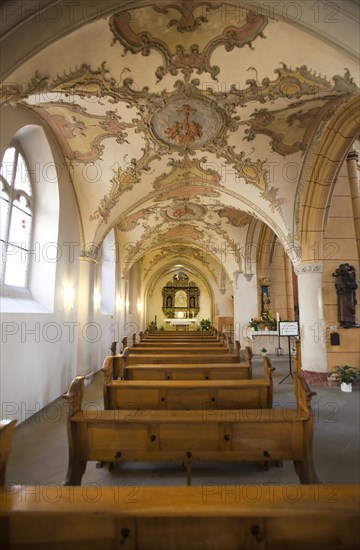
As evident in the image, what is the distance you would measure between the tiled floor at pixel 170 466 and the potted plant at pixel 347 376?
1837mm

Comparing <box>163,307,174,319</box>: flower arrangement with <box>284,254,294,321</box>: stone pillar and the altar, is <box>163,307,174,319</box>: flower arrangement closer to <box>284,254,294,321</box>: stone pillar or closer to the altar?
the altar

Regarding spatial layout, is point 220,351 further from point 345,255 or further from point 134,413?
point 134,413

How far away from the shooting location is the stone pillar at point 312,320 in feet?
24.6

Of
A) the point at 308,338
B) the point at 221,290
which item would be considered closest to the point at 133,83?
the point at 308,338

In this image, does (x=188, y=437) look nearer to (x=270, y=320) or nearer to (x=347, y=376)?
(x=347, y=376)

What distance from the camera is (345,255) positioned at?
26.1 feet

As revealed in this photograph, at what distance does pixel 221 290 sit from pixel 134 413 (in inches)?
674

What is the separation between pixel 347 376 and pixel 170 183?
614cm

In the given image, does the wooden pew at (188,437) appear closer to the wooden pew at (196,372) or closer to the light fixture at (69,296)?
the wooden pew at (196,372)

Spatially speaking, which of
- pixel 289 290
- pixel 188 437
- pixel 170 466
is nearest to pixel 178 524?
pixel 188 437

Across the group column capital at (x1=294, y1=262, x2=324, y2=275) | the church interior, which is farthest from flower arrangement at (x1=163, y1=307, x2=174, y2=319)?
column capital at (x1=294, y1=262, x2=324, y2=275)

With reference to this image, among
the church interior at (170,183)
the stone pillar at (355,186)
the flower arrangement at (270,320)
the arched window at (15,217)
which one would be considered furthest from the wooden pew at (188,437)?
the flower arrangement at (270,320)

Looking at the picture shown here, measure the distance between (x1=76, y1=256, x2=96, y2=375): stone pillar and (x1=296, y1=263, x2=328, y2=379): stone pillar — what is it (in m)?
5.16

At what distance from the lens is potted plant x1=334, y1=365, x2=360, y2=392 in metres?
6.98
